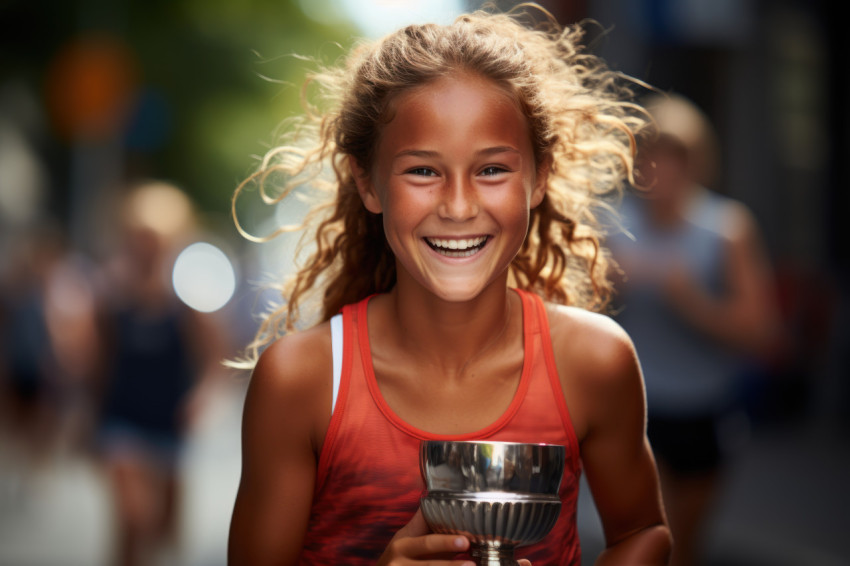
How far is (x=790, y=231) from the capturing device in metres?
13.8

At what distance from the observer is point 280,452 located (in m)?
2.32

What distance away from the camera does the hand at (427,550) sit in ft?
6.32

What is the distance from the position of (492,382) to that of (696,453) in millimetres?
2604

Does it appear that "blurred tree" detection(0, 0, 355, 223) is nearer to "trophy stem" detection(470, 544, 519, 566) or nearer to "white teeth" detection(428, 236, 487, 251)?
"white teeth" detection(428, 236, 487, 251)

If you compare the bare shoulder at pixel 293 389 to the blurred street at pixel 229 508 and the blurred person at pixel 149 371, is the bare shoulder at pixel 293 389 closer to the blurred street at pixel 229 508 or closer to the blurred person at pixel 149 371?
the blurred person at pixel 149 371

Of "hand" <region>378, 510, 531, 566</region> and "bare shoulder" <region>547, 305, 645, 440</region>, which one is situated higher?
"bare shoulder" <region>547, 305, 645, 440</region>

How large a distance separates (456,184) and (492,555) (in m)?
0.74

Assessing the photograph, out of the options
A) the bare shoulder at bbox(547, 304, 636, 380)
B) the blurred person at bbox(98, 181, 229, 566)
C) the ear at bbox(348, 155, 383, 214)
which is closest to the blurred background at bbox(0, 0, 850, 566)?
the blurred person at bbox(98, 181, 229, 566)

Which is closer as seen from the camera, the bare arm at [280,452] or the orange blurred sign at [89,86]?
the bare arm at [280,452]

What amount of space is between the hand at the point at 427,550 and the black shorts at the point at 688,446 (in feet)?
9.31

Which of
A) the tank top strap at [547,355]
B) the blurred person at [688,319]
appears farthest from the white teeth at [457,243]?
the blurred person at [688,319]

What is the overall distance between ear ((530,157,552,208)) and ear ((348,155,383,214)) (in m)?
0.36

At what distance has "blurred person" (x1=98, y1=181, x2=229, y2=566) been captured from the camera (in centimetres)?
581

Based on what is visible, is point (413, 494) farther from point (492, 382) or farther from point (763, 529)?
point (763, 529)
